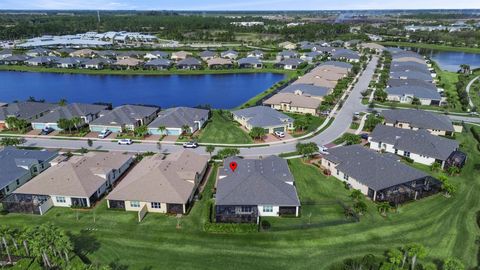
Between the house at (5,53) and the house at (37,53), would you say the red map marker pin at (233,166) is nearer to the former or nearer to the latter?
the house at (37,53)

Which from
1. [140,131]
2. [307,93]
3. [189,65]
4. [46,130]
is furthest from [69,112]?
[189,65]

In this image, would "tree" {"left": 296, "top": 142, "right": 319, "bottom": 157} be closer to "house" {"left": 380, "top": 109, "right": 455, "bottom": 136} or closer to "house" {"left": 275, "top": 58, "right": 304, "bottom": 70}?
"house" {"left": 380, "top": 109, "right": 455, "bottom": 136}

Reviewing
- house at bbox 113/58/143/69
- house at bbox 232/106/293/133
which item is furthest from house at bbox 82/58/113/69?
house at bbox 232/106/293/133

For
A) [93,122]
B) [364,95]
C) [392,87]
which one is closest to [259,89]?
[364,95]

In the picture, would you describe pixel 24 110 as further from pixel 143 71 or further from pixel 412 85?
pixel 412 85

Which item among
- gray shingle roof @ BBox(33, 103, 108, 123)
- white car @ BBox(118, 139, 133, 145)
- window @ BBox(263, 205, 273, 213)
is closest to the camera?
window @ BBox(263, 205, 273, 213)

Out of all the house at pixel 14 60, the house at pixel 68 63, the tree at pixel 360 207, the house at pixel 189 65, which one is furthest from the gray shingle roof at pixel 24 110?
the house at pixel 14 60

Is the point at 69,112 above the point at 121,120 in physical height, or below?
above
